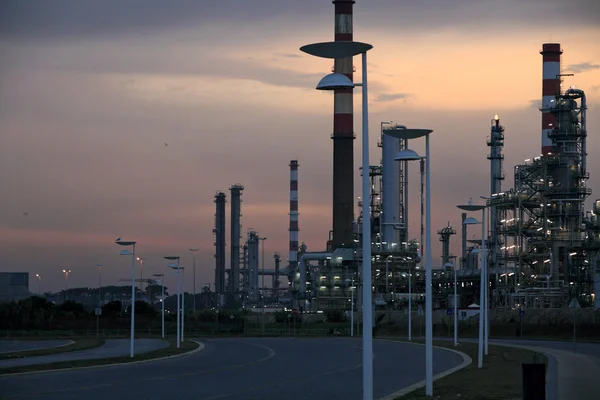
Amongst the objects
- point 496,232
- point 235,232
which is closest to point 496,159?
point 496,232

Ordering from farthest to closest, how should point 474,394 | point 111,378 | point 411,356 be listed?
point 411,356 < point 111,378 < point 474,394

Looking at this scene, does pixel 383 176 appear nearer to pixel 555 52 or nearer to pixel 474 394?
pixel 555 52

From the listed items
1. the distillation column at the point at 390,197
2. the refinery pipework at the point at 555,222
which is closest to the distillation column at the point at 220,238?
the distillation column at the point at 390,197

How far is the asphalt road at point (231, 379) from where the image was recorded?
24.5 m

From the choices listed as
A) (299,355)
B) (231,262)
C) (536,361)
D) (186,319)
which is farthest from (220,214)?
(536,361)

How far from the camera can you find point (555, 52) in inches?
3654

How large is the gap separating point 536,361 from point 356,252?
277 ft

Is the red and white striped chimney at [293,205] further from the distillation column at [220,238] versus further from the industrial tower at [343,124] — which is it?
the industrial tower at [343,124]

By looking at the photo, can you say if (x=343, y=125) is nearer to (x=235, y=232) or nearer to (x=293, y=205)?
(x=293, y=205)

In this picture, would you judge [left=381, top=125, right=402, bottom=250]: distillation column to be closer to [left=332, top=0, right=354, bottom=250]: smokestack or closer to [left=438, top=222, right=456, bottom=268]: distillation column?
[left=332, top=0, right=354, bottom=250]: smokestack

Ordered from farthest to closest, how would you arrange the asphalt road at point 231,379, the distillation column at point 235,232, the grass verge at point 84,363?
the distillation column at point 235,232 → the grass verge at point 84,363 → the asphalt road at point 231,379

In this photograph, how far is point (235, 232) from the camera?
14750 cm

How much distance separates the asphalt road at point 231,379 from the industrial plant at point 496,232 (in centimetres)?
3385

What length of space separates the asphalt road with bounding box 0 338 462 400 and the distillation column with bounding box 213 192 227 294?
103146 millimetres
